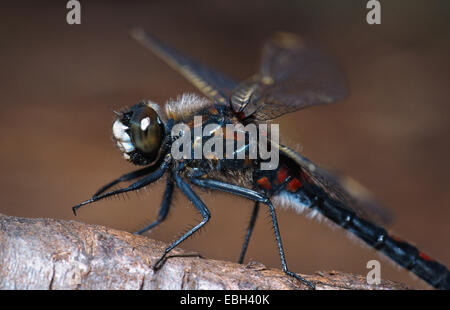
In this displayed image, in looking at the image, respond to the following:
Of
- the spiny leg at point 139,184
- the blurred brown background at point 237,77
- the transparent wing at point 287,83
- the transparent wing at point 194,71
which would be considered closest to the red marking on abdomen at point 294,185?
the transparent wing at point 287,83

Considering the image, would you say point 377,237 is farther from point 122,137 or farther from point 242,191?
point 122,137

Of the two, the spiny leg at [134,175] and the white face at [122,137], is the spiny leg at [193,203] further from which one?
the white face at [122,137]

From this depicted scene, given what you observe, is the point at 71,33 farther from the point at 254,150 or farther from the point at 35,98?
the point at 254,150

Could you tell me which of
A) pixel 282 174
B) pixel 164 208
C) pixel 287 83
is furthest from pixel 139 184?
pixel 287 83

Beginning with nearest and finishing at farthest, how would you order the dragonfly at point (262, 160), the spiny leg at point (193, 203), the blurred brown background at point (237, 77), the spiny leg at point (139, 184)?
the spiny leg at point (193, 203)
the spiny leg at point (139, 184)
the dragonfly at point (262, 160)
the blurred brown background at point (237, 77)

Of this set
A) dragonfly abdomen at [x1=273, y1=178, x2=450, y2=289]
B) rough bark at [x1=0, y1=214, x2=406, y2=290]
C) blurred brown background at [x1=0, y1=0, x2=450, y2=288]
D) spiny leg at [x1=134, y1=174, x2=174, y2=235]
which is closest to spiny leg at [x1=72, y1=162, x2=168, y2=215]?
spiny leg at [x1=134, y1=174, x2=174, y2=235]

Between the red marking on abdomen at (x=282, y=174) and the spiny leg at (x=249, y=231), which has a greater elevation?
the red marking on abdomen at (x=282, y=174)
